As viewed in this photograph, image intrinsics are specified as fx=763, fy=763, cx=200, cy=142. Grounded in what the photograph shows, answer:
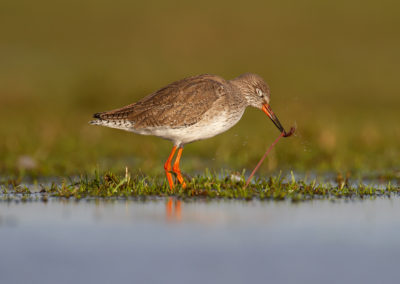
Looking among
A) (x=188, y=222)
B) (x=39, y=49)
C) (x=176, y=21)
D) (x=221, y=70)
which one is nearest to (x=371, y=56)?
(x=221, y=70)

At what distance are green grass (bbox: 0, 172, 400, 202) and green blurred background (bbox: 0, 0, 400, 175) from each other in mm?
2169

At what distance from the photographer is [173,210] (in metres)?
8.37

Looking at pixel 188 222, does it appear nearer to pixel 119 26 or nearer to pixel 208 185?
pixel 208 185

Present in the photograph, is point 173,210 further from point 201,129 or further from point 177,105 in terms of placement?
point 177,105

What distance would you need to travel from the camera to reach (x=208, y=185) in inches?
369

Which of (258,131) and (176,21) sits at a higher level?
(176,21)

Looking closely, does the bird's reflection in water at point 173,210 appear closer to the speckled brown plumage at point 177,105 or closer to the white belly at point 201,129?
the white belly at point 201,129

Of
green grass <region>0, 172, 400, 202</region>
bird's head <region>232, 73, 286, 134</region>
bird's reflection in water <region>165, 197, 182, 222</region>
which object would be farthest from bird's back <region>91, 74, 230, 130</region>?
bird's reflection in water <region>165, 197, 182, 222</region>

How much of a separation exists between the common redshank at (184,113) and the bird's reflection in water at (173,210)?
963 mm

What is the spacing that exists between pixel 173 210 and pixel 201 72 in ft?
67.3

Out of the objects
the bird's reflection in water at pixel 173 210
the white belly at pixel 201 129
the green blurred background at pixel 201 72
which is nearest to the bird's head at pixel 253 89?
the white belly at pixel 201 129

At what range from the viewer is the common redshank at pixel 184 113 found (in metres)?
10.1

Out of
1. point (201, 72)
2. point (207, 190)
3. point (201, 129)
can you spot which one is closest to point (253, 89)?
point (201, 129)

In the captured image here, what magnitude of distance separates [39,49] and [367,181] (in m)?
27.7
